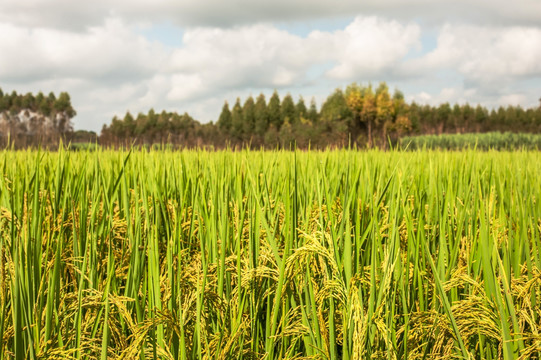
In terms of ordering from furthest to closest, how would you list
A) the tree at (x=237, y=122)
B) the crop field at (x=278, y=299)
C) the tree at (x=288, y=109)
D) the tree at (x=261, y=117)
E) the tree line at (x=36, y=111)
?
1. the tree line at (x=36, y=111)
2. the tree at (x=237, y=122)
3. the tree at (x=288, y=109)
4. the tree at (x=261, y=117)
5. the crop field at (x=278, y=299)

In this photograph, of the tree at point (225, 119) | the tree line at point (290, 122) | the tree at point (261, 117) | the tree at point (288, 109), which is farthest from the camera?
the tree at point (225, 119)

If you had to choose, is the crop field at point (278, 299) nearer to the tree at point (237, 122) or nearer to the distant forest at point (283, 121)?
the distant forest at point (283, 121)

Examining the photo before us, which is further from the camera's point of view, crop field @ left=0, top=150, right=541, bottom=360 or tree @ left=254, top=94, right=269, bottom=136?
tree @ left=254, top=94, right=269, bottom=136

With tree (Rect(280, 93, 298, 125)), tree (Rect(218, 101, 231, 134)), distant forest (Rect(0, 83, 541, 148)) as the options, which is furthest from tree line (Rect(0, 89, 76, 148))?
tree (Rect(280, 93, 298, 125))

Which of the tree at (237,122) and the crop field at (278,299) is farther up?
the tree at (237,122)

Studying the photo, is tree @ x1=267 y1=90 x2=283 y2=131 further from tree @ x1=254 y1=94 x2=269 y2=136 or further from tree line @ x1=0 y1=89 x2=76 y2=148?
tree line @ x1=0 y1=89 x2=76 y2=148

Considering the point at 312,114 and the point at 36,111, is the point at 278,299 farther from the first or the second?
the point at 36,111

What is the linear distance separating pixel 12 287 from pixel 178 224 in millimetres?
542

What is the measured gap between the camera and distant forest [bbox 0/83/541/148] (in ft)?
78.8

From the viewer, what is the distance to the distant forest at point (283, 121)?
2402 cm

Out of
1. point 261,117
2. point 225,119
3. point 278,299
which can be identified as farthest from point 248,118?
point 278,299

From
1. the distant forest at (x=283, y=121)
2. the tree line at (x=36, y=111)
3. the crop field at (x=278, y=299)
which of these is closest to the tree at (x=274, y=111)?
the distant forest at (x=283, y=121)

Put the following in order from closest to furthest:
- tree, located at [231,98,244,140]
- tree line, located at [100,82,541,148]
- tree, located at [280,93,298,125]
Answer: tree line, located at [100,82,541,148] < tree, located at [280,93,298,125] < tree, located at [231,98,244,140]

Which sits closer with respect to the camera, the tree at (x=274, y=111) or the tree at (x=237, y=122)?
the tree at (x=274, y=111)
